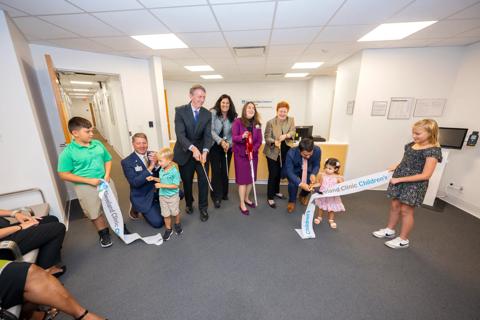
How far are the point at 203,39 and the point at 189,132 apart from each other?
4.91ft

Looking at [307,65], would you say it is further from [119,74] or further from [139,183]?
[139,183]

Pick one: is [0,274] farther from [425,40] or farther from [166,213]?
[425,40]

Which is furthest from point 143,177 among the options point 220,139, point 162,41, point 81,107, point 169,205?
point 81,107

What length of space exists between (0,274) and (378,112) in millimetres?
4987

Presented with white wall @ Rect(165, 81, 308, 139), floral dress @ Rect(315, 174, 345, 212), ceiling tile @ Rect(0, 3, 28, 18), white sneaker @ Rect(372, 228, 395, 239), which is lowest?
white sneaker @ Rect(372, 228, 395, 239)

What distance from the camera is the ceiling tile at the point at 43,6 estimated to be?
1.82m

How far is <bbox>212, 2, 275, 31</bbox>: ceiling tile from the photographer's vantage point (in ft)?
6.35

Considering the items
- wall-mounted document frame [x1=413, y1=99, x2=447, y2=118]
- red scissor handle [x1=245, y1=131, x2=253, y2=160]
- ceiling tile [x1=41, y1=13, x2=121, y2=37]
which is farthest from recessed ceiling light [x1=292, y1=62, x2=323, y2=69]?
ceiling tile [x1=41, y1=13, x2=121, y2=37]

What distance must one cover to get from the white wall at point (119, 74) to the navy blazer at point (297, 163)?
3223mm

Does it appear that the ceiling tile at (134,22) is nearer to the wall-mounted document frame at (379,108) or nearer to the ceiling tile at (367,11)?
the ceiling tile at (367,11)

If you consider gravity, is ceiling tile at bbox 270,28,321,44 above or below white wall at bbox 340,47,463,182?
above

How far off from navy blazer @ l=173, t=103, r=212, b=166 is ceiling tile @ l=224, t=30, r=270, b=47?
118 centimetres

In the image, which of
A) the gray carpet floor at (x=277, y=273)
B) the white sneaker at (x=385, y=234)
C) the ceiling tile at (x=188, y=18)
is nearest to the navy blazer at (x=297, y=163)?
the gray carpet floor at (x=277, y=273)

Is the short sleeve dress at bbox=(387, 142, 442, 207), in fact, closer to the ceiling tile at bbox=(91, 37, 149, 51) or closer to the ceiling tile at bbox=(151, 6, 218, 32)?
the ceiling tile at bbox=(151, 6, 218, 32)
